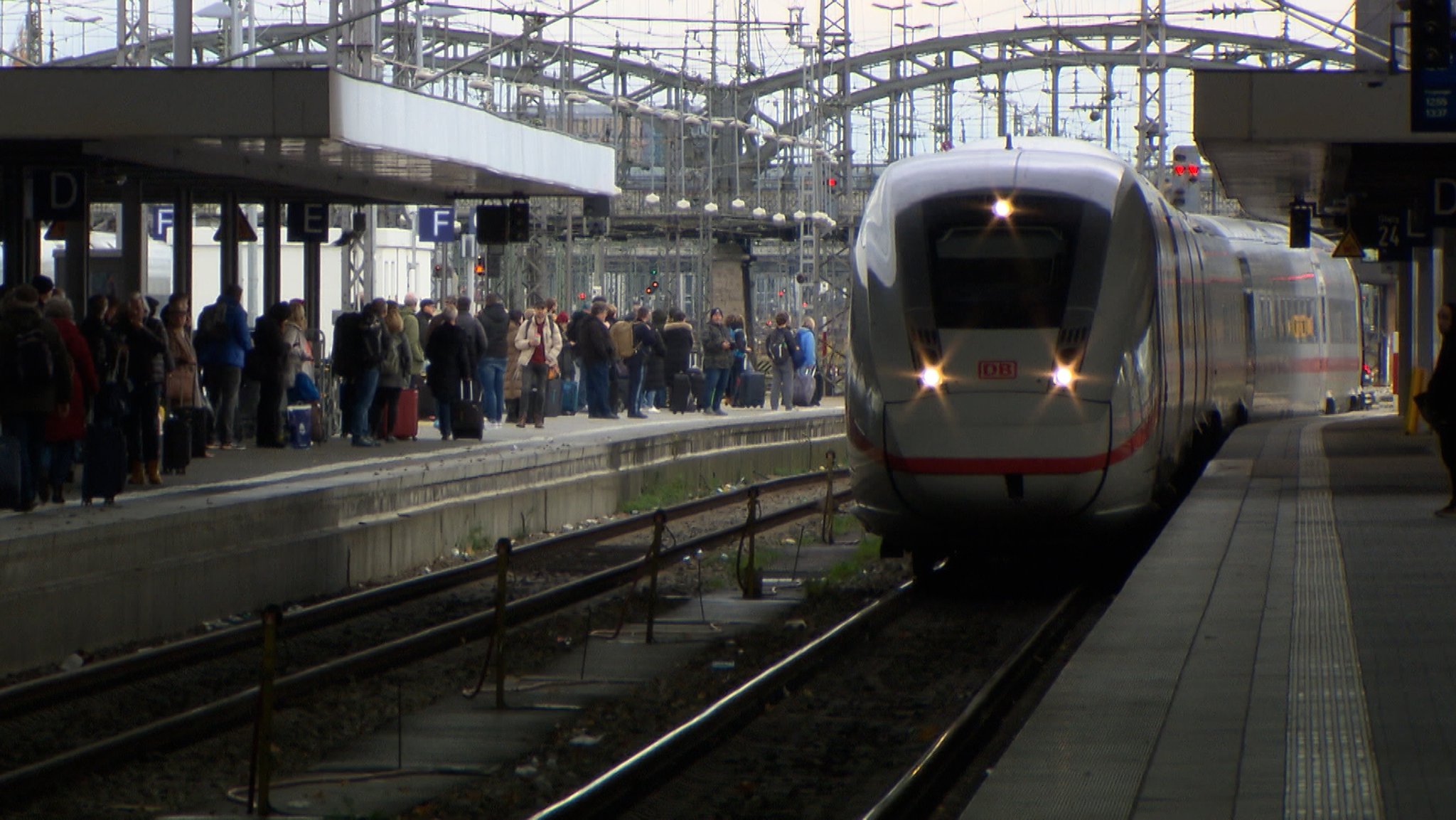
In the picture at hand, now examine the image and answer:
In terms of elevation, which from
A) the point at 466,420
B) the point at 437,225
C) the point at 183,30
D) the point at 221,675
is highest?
the point at 183,30

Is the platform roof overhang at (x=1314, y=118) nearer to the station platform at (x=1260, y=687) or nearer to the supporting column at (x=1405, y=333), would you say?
the station platform at (x=1260, y=687)

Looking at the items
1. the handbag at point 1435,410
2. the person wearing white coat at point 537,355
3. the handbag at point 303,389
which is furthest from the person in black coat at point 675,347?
the handbag at point 1435,410

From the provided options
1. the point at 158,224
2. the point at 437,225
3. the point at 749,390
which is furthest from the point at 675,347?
the point at 158,224

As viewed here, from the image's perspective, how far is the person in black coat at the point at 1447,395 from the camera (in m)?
14.2

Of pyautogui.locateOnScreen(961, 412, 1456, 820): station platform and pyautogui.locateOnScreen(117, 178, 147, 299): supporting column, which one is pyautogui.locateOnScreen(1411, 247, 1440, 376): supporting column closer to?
pyautogui.locateOnScreen(961, 412, 1456, 820): station platform

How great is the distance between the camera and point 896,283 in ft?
40.3

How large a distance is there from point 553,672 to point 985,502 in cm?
287

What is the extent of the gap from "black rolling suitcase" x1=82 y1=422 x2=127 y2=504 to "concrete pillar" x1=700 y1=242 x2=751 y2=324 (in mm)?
40926

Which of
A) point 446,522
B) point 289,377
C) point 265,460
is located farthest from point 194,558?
point 289,377

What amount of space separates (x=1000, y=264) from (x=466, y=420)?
36.3ft

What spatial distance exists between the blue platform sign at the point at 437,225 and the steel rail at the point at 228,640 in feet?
45.6

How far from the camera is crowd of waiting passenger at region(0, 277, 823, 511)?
42.6 ft

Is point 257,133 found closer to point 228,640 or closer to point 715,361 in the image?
point 228,640

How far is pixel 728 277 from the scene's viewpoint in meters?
57.1
